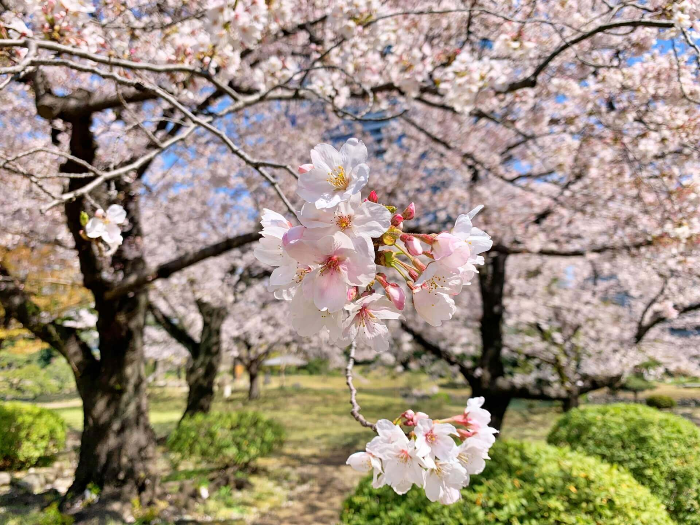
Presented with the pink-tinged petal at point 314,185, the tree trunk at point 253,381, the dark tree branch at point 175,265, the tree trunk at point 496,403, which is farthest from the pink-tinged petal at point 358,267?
the tree trunk at point 253,381

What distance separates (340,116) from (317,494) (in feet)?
18.9

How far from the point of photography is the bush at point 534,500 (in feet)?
8.08

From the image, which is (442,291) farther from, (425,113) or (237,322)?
(237,322)

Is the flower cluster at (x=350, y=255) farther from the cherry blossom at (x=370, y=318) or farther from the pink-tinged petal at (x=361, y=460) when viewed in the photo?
the pink-tinged petal at (x=361, y=460)

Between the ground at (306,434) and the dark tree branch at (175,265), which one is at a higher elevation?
the dark tree branch at (175,265)

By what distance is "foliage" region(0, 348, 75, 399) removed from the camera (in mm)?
8750

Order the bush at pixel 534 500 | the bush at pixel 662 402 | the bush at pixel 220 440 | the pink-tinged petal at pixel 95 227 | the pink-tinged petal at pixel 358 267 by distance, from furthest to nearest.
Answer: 1. the bush at pixel 662 402
2. the bush at pixel 220 440
3. the bush at pixel 534 500
4. the pink-tinged petal at pixel 95 227
5. the pink-tinged petal at pixel 358 267

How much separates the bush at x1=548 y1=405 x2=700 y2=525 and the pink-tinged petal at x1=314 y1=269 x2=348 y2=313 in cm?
417

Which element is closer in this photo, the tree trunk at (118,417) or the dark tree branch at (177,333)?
the tree trunk at (118,417)

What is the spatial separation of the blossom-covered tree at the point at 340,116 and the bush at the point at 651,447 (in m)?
1.65

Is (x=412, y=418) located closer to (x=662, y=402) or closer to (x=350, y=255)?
(x=350, y=255)

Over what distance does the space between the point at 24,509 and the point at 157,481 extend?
1.42 m

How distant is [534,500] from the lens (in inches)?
103

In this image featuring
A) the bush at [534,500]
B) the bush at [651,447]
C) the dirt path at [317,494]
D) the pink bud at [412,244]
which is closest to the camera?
the pink bud at [412,244]
